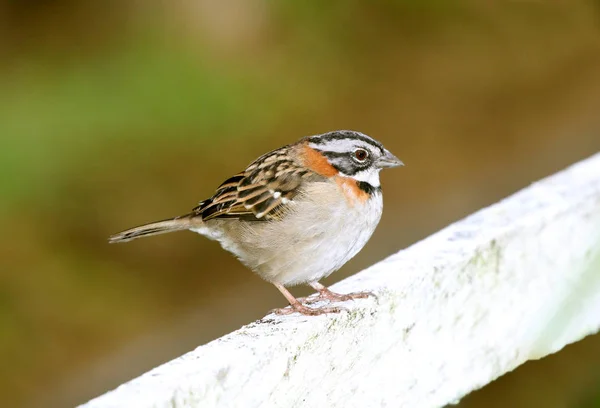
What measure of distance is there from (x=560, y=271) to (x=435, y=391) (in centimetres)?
58

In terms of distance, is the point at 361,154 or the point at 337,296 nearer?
the point at 337,296

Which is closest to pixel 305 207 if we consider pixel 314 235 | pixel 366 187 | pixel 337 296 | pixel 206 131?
pixel 314 235

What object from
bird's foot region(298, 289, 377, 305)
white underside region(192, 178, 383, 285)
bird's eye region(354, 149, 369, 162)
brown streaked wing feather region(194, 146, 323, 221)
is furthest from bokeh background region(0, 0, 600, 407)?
brown streaked wing feather region(194, 146, 323, 221)

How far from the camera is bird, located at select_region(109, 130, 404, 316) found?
322 cm

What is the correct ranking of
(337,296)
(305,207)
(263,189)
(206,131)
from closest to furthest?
(337,296) < (305,207) < (263,189) < (206,131)

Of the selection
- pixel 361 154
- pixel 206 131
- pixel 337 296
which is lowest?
pixel 337 296

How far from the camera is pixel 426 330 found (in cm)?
254

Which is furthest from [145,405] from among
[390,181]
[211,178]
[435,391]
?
[390,181]

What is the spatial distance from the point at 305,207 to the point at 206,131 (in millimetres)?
2028

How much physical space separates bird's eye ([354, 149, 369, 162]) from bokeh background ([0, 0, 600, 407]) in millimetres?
843

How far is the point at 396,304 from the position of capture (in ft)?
8.11

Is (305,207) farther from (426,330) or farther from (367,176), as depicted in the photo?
(426,330)

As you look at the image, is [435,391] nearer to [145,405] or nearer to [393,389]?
[393,389]

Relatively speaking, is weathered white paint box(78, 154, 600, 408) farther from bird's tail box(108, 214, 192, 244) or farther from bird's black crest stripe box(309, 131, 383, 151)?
bird's tail box(108, 214, 192, 244)
